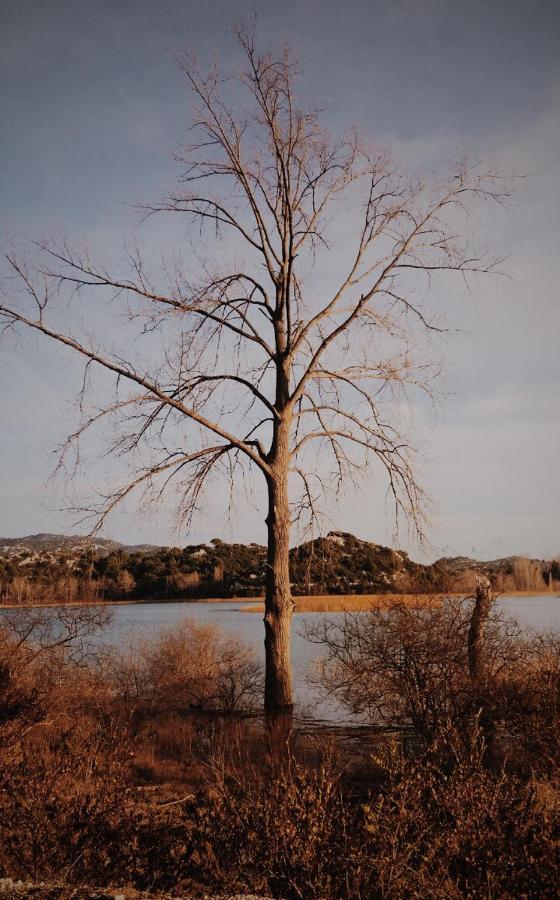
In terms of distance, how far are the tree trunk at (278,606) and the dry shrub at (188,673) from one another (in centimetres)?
302

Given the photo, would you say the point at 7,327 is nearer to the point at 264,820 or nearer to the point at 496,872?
the point at 264,820

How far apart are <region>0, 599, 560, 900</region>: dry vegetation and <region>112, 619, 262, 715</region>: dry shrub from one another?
1972mm

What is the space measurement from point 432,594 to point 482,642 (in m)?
0.99

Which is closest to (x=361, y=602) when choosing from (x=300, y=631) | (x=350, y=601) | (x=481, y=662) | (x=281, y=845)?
(x=350, y=601)

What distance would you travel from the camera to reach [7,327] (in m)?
10.4

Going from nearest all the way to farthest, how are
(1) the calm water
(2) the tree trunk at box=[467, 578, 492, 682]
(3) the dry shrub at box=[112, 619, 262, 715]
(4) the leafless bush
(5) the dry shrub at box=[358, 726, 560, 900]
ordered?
1. (5) the dry shrub at box=[358, 726, 560, 900]
2. (4) the leafless bush
3. (2) the tree trunk at box=[467, 578, 492, 682]
4. (1) the calm water
5. (3) the dry shrub at box=[112, 619, 262, 715]

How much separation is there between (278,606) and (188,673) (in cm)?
473

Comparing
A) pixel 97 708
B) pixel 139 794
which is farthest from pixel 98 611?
pixel 139 794

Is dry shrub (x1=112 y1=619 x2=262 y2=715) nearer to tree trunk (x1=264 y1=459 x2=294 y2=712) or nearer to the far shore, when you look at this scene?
the far shore

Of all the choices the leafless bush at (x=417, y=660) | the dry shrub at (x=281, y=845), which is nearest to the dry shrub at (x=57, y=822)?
the dry shrub at (x=281, y=845)

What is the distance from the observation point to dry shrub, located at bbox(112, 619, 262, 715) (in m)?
13.9

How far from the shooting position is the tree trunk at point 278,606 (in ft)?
36.3

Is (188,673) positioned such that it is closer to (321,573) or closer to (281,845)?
(321,573)

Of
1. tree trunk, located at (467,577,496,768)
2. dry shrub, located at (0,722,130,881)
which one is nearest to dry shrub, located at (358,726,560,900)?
dry shrub, located at (0,722,130,881)
